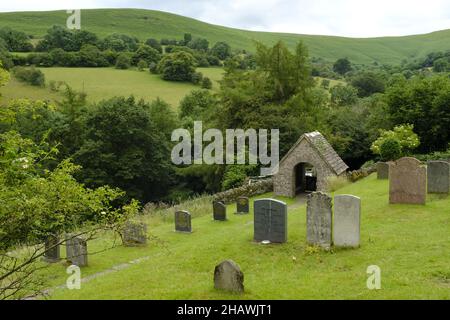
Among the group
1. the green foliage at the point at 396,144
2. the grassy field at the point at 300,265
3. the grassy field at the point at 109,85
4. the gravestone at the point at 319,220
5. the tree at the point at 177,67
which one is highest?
the tree at the point at 177,67

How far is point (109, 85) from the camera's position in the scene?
71812 mm

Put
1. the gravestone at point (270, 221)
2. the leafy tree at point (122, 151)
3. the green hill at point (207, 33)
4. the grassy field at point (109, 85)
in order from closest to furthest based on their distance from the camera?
the gravestone at point (270, 221) → the leafy tree at point (122, 151) → the grassy field at point (109, 85) → the green hill at point (207, 33)

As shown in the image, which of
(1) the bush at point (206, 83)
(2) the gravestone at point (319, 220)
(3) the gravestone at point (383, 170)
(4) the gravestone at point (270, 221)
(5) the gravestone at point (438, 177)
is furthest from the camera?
(1) the bush at point (206, 83)

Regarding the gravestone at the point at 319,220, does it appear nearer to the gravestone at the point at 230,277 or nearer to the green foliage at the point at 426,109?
the gravestone at the point at 230,277

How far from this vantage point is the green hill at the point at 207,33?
124 meters

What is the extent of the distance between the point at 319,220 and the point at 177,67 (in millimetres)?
70344

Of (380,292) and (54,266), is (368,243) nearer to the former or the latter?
(380,292)

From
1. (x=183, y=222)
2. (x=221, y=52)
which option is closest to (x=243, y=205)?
(x=183, y=222)

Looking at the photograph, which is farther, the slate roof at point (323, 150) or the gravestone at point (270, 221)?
the slate roof at point (323, 150)

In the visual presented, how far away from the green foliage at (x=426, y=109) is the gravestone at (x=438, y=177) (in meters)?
15.8

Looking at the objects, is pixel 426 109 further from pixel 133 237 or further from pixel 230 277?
pixel 230 277

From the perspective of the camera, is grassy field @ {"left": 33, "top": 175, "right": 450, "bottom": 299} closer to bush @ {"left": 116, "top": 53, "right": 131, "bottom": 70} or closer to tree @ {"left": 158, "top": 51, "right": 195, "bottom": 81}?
tree @ {"left": 158, "top": 51, "right": 195, "bottom": 81}

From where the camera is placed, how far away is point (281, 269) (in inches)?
489

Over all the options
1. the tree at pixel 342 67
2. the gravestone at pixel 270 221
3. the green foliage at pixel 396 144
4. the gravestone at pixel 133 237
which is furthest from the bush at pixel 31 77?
the tree at pixel 342 67
